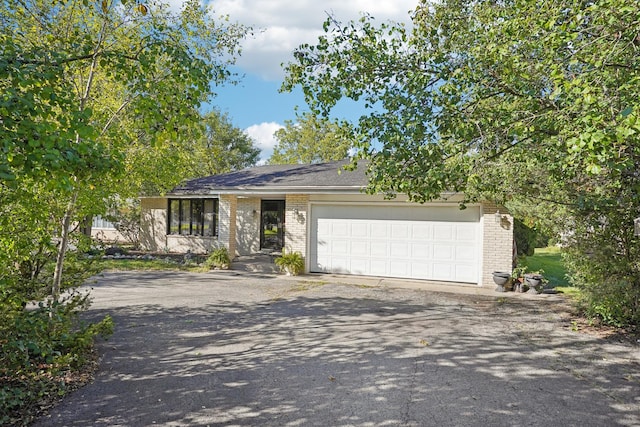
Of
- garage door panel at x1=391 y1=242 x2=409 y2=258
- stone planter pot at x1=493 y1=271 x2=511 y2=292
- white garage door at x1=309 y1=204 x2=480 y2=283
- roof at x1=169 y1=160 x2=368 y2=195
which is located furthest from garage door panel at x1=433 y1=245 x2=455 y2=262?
roof at x1=169 y1=160 x2=368 y2=195

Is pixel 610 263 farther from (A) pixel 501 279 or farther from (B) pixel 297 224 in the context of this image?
(B) pixel 297 224

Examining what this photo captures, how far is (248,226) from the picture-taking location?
17859mm

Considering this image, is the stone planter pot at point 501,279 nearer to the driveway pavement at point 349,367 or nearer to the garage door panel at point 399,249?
the driveway pavement at point 349,367

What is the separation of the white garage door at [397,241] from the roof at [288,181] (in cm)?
84

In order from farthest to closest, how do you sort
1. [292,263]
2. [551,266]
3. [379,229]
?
[551,266] < [292,263] < [379,229]

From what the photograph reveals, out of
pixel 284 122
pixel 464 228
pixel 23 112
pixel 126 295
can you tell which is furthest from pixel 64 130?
pixel 284 122

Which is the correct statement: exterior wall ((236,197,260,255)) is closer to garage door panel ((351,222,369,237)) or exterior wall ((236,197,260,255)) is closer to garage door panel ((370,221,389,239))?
garage door panel ((351,222,369,237))

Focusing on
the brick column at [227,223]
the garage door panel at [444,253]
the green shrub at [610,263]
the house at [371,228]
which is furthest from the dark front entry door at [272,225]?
the green shrub at [610,263]

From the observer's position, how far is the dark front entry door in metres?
17.3

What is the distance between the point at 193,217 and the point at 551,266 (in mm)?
15544

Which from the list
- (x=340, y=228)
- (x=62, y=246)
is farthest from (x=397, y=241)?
(x=62, y=246)

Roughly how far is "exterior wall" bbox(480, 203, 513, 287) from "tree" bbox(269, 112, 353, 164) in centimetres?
2365

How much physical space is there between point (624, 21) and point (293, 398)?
16.9 ft

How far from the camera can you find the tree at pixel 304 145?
3500 cm
